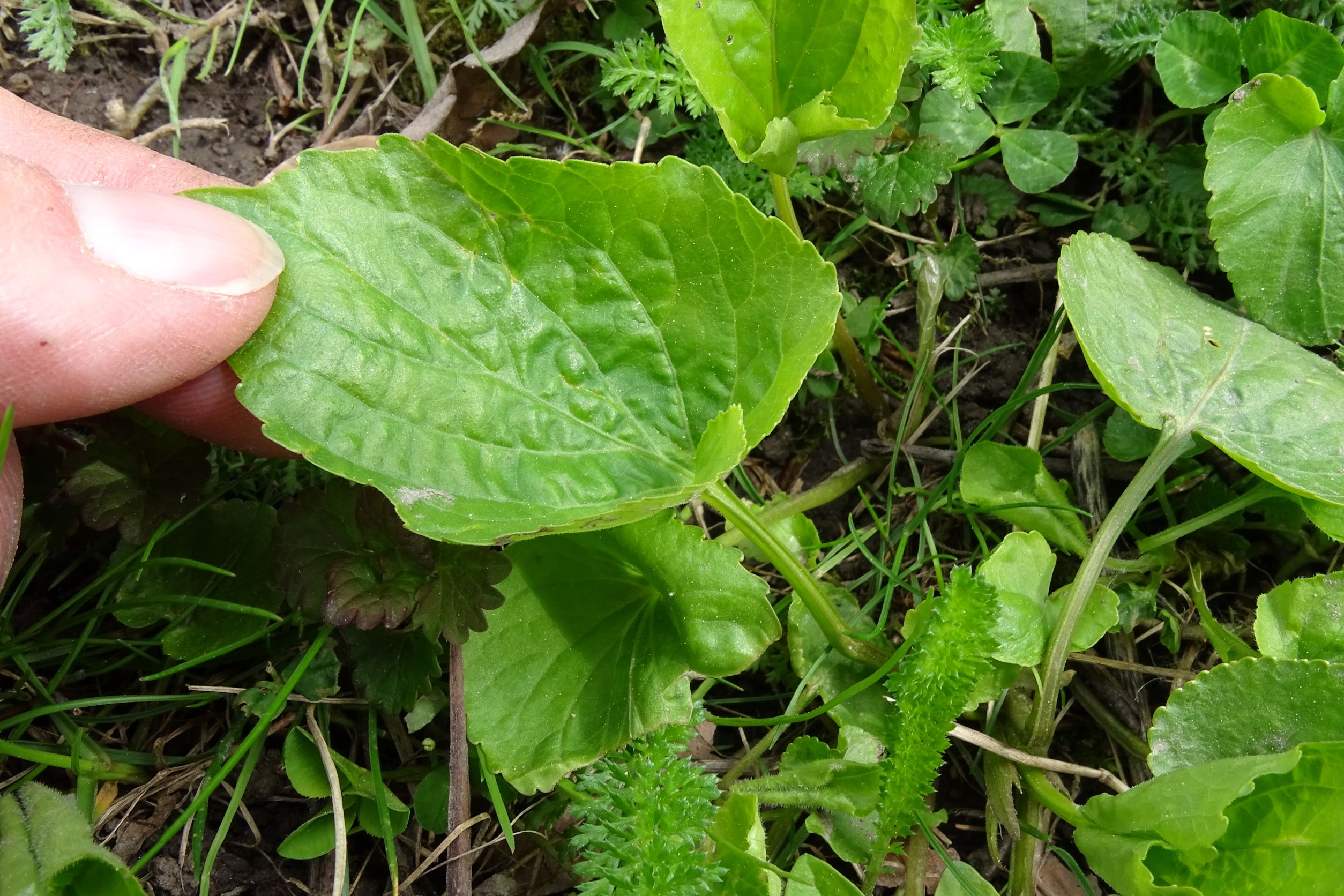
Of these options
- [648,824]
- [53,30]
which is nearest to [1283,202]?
[648,824]

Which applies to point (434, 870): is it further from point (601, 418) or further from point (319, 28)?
point (319, 28)

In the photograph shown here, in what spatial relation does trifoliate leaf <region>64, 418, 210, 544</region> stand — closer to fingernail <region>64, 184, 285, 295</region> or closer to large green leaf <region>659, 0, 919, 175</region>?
fingernail <region>64, 184, 285, 295</region>

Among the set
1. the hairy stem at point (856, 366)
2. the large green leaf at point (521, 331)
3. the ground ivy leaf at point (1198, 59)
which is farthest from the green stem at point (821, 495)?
the ground ivy leaf at point (1198, 59)

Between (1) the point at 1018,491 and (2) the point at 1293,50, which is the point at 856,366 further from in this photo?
(2) the point at 1293,50

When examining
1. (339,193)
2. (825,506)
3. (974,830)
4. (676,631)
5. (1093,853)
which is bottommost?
(974,830)

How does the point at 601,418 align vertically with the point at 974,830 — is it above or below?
above

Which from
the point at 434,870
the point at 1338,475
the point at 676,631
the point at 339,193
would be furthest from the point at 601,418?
the point at 1338,475

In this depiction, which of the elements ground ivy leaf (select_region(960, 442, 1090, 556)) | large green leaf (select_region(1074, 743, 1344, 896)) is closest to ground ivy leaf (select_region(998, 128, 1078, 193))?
ground ivy leaf (select_region(960, 442, 1090, 556))

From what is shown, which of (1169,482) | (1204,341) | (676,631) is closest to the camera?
(676,631)
